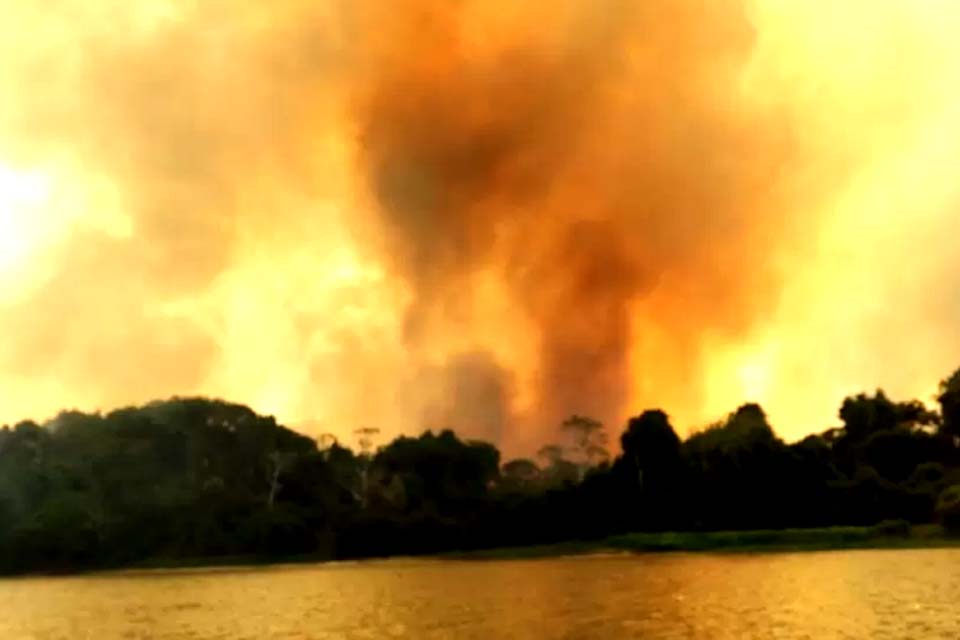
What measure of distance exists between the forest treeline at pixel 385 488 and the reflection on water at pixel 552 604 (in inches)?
1241

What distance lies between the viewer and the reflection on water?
3412 centimetres

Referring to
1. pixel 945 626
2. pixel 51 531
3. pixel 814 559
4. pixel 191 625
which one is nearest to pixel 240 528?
pixel 51 531

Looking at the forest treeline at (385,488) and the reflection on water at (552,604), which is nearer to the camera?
the reflection on water at (552,604)

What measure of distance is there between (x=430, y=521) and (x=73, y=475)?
37897 mm

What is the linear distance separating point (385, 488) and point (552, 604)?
79.5 m

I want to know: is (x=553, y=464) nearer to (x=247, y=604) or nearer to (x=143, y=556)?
(x=143, y=556)

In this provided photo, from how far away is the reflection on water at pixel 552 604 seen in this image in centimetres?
3412

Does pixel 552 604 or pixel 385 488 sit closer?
pixel 552 604

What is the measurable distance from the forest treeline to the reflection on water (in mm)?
31531

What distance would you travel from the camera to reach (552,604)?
43844 mm

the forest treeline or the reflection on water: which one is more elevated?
the forest treeline

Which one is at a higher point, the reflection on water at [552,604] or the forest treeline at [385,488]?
the forest treeline at [385,488]

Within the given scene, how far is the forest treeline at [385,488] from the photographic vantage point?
350 feet

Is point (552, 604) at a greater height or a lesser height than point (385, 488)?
lesser
